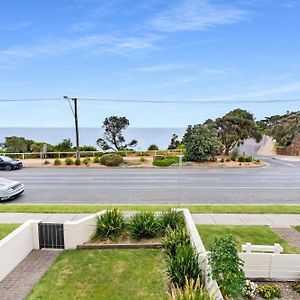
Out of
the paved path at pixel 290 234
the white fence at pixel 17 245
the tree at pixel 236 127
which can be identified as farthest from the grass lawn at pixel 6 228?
the tree at pixel 236 127

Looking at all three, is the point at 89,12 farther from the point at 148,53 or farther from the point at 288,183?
the point at 288,183

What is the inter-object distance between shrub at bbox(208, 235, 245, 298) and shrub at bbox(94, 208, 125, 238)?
14.7 ft

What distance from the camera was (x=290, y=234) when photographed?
33.9 ft

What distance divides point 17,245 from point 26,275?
Result: 0.96m

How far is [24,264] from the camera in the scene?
329 inches

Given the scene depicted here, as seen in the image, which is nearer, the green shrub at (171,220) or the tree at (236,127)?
the green shrub at (171,220)

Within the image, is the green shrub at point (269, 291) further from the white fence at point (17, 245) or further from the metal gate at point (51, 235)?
the white fence at point (17, 245)

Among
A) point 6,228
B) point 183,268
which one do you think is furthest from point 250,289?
point 6,228

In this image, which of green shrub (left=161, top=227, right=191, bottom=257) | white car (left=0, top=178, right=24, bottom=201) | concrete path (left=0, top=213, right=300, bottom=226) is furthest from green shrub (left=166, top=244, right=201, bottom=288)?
white car (left=0, top=178, right=24, bottom=201)

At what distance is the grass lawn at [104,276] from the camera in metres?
6.74

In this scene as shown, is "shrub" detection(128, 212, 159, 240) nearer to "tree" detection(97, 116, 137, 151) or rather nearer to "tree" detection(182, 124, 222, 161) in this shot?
"tree" detection(182, 124, 222, 161)

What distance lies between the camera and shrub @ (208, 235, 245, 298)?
18.8 ft

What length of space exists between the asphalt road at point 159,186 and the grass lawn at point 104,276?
6.43 meters

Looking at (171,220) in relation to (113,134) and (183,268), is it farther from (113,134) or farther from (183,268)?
(113,134)
